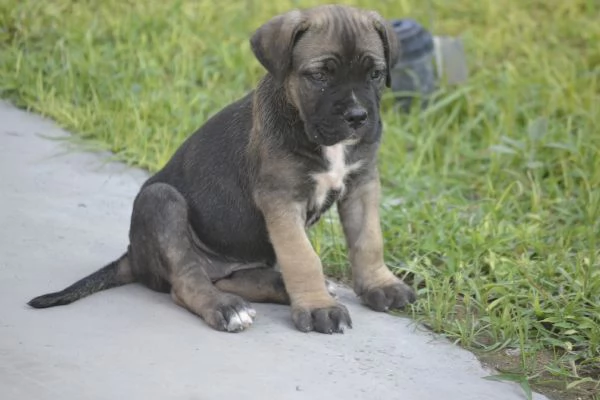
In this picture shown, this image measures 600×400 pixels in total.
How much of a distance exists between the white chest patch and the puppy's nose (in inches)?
11.4

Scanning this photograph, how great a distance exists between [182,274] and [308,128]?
3.35ft

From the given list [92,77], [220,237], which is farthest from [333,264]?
[92,77]

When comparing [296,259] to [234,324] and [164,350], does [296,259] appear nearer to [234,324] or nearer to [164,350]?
[234,324]

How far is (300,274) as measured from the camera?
207 inches

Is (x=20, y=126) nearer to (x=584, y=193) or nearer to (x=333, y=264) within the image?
(x=333, y=264)

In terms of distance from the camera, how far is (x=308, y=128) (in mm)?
5223

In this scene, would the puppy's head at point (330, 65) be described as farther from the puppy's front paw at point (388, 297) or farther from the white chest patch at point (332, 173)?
the puppy's front paw at point (388, 297)

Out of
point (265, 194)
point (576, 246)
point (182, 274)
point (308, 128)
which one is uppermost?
point (308, 128)

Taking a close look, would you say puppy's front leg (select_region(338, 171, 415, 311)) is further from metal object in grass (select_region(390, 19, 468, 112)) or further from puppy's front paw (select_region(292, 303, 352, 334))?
metal object in grass (select_region(390, 19, 468, 112))

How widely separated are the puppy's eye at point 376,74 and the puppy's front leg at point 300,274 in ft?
2.54

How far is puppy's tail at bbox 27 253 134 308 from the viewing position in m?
5.30

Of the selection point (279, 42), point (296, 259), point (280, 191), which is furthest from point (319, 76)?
point (296, 259)

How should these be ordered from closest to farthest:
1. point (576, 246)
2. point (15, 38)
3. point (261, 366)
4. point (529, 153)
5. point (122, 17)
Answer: point (261, 366), point (576, 246), point (529, 153), point (15, 38), point (122, 17)

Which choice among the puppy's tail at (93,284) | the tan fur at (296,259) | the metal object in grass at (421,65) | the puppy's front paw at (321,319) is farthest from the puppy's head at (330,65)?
the metal object in grass at (421,65)
